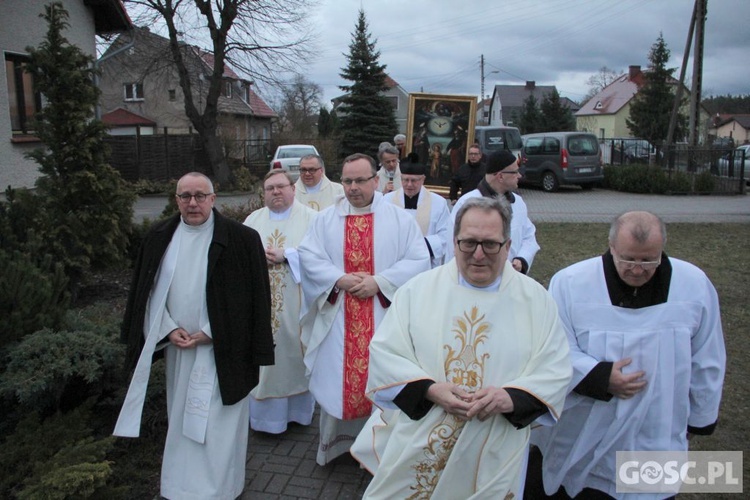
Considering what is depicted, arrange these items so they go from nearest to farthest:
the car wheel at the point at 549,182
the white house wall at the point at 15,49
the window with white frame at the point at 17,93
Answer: the white house wall at the point at 15,49 → the window with white frame at the point at 17,93 → the car wheel at the point at 549,182

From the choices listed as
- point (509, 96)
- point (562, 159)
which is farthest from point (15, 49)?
point (509, 96)

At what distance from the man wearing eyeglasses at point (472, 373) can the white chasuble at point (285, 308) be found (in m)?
2.17

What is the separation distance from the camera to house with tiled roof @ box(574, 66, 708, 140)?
59125mm

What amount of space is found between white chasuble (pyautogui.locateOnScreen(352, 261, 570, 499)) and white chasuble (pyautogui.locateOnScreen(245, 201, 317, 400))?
2.17 metres

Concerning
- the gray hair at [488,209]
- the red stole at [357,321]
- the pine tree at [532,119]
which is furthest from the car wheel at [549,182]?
the pine tree at [532,119]

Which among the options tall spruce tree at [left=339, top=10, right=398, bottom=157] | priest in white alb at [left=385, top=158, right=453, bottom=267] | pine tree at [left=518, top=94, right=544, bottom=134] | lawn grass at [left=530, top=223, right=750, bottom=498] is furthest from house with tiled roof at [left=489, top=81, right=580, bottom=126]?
priest in white alb at [left=385, top=158, right=453, bottom=267]

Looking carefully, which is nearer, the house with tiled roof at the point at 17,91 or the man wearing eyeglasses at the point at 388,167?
the man wearing eyeglasses at the point at 388,167

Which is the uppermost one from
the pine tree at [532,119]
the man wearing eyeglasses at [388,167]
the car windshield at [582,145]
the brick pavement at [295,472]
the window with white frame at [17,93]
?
the pine tree at [532,119]

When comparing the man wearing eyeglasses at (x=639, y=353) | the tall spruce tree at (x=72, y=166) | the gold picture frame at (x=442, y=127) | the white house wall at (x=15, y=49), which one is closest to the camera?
the man wearing eyeglasses at (x=639, y=353)

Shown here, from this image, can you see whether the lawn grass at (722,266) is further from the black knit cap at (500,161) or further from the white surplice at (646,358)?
the black knit cap at (500,161)

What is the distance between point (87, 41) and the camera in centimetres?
1553

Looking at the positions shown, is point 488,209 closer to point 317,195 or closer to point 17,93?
point 317,195

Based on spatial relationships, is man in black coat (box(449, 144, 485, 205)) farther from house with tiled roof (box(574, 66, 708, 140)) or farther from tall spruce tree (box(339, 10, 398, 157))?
house with tiled roof (box(574, 66, 708, 140))

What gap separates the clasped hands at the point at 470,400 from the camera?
2625mm
